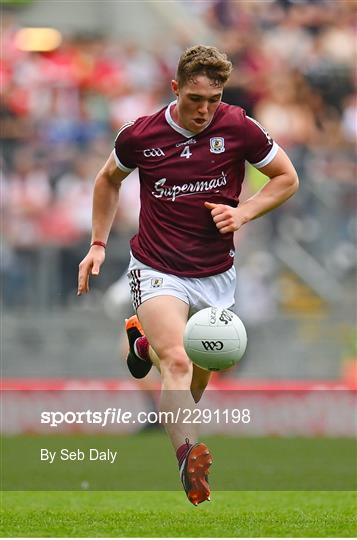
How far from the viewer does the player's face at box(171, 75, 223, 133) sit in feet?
23.2

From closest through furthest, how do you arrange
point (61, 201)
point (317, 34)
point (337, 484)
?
1. point (337, 484)
2. point (61, 201)
3. point (317, 34)

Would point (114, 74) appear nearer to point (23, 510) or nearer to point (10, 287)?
point (10, 287)

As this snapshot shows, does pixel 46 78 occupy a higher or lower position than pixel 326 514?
lower

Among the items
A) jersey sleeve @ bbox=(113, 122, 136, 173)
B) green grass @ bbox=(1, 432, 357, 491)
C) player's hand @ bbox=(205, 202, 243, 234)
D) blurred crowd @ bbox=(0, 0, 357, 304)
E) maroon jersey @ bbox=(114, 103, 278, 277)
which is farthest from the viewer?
blurred crowd @ bbox=(0, 0, 357, 304)

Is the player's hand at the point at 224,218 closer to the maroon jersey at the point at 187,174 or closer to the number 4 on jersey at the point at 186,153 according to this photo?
the maroon jersey at the point at 187,174

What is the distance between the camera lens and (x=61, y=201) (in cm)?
1641

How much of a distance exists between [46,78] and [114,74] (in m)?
1.01

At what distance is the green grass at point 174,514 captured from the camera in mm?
6590

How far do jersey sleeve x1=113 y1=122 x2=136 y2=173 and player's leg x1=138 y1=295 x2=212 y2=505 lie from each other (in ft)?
2.83

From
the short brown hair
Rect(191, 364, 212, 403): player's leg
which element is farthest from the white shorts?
the short brown hair

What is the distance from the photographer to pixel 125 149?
756 cm

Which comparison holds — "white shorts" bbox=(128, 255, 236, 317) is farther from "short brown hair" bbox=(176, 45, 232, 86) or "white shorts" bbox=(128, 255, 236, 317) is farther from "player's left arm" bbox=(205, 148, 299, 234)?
"short brown hair" bbox=(176, 45, 232, 86)

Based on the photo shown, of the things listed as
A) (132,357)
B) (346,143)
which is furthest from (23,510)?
(346,143)

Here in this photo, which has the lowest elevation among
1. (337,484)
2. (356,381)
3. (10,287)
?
(356,381)
